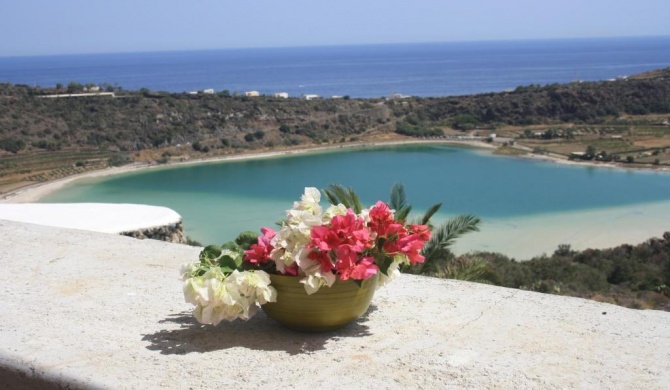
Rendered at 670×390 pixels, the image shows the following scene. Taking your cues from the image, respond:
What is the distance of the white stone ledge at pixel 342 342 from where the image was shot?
2.70 m

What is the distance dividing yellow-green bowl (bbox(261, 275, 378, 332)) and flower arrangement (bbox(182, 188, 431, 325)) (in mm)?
45

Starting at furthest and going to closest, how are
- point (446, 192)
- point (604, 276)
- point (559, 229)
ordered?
point (446, 192) → point (559, 229) → point (604, 276)

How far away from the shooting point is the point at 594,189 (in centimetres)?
3581

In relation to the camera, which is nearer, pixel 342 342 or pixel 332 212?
pixel 332 212

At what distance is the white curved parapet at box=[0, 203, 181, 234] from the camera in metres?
8.73

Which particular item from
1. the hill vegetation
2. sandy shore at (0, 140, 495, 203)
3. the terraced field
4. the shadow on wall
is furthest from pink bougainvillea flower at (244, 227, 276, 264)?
the terraced field

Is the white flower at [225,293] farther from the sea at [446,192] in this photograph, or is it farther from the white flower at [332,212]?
the sea at [446,192]

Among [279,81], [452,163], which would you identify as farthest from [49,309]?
[279,81]

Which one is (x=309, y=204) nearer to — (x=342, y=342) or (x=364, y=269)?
(x=364, y=269)

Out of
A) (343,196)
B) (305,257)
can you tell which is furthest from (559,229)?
(305,257)

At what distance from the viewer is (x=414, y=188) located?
37.0 metres

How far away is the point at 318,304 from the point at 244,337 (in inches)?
16.2

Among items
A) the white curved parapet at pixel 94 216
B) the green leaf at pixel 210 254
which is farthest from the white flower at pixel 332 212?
the white curved parapet at pixel 94 216

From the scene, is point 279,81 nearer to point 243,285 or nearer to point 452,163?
point 452,163
